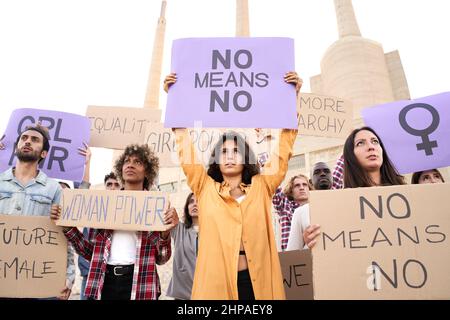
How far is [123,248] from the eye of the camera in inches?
117

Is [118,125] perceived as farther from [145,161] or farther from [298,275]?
[298,275]

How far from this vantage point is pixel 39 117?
4375mm

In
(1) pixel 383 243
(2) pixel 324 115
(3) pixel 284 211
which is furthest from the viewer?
(2) pixel 324 115

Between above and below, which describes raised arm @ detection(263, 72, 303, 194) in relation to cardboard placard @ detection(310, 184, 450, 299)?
above

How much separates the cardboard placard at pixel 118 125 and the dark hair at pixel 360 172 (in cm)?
A: 313

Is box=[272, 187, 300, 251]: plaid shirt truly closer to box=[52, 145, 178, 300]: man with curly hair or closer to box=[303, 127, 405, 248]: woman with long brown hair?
box=[303, 127, 405, 248]: woman with long brown hair

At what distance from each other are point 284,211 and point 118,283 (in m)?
2.14

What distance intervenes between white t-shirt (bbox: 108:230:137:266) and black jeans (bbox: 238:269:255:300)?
3.55ft

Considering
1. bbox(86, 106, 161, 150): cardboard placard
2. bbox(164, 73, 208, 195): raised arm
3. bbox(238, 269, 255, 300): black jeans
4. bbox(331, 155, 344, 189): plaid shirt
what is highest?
bbox(86, 106, 161, 150): cardboard placard

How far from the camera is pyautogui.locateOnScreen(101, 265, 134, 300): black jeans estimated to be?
2789 millimetres

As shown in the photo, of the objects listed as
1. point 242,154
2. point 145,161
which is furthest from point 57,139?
point 242,154

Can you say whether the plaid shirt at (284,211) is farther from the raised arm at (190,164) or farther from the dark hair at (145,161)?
the raised arm at (190,164)

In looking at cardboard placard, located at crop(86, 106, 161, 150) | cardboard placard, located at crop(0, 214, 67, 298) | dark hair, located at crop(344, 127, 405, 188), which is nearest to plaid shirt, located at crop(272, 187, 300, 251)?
dark hair, located at crop(344, 127, 405, 188)

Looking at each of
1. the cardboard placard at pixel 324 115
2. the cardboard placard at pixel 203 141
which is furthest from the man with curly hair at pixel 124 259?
the cardboard placard at pixel 324 115
